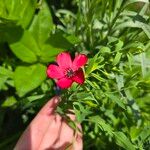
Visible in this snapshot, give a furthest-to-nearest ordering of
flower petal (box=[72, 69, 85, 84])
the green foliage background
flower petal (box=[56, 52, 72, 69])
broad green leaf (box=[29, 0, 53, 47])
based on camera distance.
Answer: broad green leaf (box=[29, 0, 53, 47]) → the green foliage background → flower petal (box=[56, 52, 72, 69]) → flower petal (box=[72, 69, 85, 84])

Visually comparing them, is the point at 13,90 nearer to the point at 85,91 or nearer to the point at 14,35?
the point at 14,35

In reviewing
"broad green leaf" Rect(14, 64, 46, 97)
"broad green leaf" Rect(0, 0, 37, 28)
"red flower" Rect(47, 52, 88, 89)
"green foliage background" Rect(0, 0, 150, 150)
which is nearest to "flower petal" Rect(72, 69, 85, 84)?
"red flower" Rect(47, 52, 88, 89)

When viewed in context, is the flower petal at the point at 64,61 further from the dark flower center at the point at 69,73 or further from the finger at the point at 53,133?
the finger at the point at 53,133

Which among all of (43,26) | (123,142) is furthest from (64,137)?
(43,26)

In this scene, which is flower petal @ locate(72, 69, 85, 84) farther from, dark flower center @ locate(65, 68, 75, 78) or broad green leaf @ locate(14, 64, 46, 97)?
broad green leaf @ locate(14, 64, 46, 97)

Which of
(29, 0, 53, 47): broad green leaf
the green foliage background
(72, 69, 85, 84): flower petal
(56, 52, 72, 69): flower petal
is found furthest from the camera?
(29, 0, 53, 47): broad green leaf

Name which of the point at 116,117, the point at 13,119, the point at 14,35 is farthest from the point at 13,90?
the point at 116,117

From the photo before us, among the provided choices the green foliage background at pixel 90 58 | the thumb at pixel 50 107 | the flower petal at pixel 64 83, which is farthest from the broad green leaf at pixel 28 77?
the flower petal at pixel 64 83

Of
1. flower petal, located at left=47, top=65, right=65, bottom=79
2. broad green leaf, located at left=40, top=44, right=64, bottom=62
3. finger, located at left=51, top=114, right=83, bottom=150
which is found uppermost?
broad green leaf, located at left=40, top=44, right=64, bottom=62
